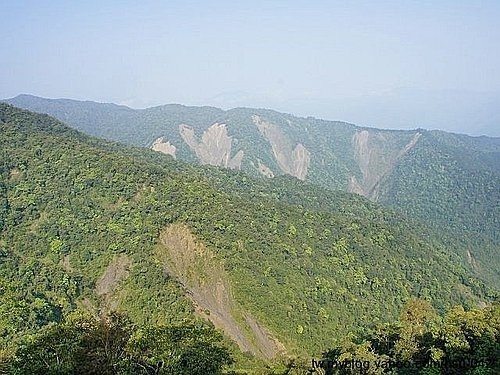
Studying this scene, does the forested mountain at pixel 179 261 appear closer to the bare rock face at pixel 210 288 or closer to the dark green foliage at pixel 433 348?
the bare rock face at pixel 210 288

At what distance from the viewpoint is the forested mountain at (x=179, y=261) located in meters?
57.6

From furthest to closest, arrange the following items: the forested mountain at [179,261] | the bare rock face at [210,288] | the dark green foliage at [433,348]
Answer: the forested mountain at [179,261] < the bare rock face at [210,288] < the dark green foliage at [433,348]

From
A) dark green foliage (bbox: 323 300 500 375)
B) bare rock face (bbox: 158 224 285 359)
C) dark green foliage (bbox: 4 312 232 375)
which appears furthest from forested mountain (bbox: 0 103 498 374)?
dark green foliage (bbox: 4 312 232 375)

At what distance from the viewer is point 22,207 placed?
67438 millimetres

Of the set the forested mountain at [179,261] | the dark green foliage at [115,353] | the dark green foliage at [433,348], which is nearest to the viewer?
the dark green foliage at [115,353]

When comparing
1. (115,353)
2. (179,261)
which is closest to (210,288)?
(179,261)

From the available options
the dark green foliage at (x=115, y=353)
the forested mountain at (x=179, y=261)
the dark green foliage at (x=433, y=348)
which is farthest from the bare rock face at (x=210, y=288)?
the dark green foliage at (x=115, y=353)

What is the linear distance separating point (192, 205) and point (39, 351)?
43.5 metres

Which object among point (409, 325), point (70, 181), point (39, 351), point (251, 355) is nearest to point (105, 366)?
point (39, 351)

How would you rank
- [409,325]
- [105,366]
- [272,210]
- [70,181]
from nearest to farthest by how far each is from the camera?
[105,366] < [409,325] < [70,181] < [272,210]

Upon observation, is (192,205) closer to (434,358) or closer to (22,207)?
(22,207)

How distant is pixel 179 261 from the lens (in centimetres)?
6306

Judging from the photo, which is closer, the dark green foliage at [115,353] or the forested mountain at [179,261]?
the dark green foliage at [115,353]

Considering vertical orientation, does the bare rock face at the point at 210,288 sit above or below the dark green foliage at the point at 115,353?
below
